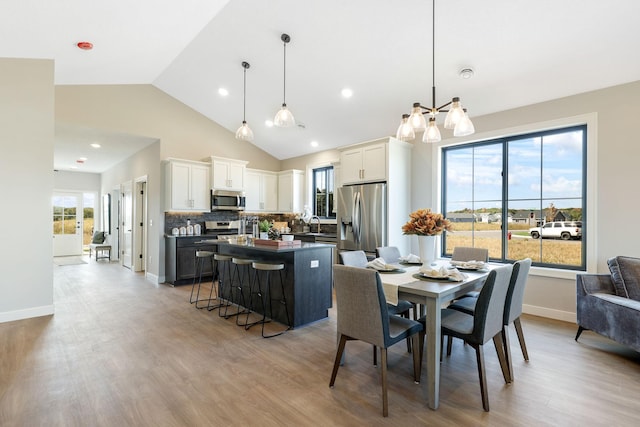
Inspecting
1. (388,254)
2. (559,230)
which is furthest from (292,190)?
(559,230)

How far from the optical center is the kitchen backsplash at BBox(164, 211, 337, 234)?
20.1 feet

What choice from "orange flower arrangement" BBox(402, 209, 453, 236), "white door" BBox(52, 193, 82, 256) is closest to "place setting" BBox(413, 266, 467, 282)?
"orange flower arrangement" BBox(402, 209, 453, 236)

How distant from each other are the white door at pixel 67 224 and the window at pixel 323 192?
26.9ft

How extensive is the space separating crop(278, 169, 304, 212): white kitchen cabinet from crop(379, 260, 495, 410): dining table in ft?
15.9

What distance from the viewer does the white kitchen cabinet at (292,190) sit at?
7121 millimetres

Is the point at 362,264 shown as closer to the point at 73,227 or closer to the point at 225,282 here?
the point at 225,282

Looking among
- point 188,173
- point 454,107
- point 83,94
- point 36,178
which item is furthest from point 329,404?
point 83,94

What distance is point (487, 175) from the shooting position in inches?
181

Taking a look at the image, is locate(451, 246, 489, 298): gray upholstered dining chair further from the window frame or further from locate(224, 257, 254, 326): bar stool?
locate(224, 257, 254, 326): bar stool

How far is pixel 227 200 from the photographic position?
6555mm

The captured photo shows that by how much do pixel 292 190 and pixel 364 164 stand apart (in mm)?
2452

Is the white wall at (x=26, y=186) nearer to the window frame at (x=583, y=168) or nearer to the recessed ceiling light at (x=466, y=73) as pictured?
the recessed ceiling light at (x=466, y=73)

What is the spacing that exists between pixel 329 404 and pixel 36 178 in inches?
174

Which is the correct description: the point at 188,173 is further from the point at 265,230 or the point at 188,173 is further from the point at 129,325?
the point at 129,325
